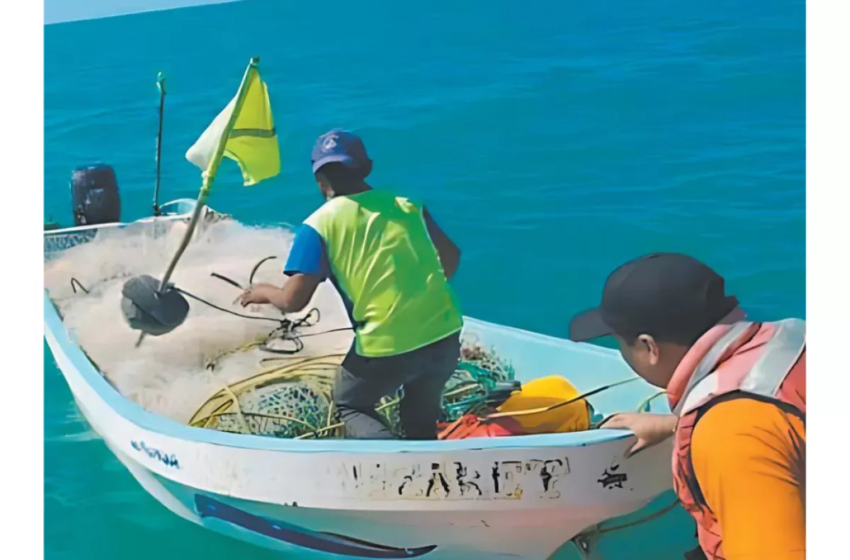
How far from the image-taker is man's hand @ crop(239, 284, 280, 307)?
8.08 feet

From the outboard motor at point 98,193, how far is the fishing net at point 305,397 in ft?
2.00

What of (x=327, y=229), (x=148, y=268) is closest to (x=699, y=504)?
(x=327, y=229)

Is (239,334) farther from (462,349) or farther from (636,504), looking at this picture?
(636,504)

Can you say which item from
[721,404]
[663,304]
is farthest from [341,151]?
[721,404]

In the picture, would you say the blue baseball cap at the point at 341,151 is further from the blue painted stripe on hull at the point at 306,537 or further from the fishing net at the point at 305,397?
the blue painted stripe on hull at the point at 306,537

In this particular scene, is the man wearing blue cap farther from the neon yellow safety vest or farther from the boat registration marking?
the boat registration marking

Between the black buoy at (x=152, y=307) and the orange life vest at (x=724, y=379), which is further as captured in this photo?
the black buoy at (x=152, y=307)

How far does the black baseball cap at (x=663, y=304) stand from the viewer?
2.04 meters

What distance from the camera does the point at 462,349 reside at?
2.43 meters

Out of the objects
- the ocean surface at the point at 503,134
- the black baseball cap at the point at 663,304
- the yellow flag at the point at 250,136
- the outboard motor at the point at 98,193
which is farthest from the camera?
the outboard motor at the point at 98,193

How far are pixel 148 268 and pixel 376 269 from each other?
0.66 m

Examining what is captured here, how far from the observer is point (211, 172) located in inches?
101

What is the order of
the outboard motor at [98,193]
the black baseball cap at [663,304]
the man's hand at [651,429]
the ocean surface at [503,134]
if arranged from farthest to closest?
the outboard motor at [98,193] < the ocean surface at [503,134] < the man's hand at [651,429] < the black baseball cap at [663,304]

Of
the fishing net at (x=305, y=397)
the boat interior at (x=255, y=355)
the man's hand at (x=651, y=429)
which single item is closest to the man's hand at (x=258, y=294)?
the boat interior at (x=255, y=355)
